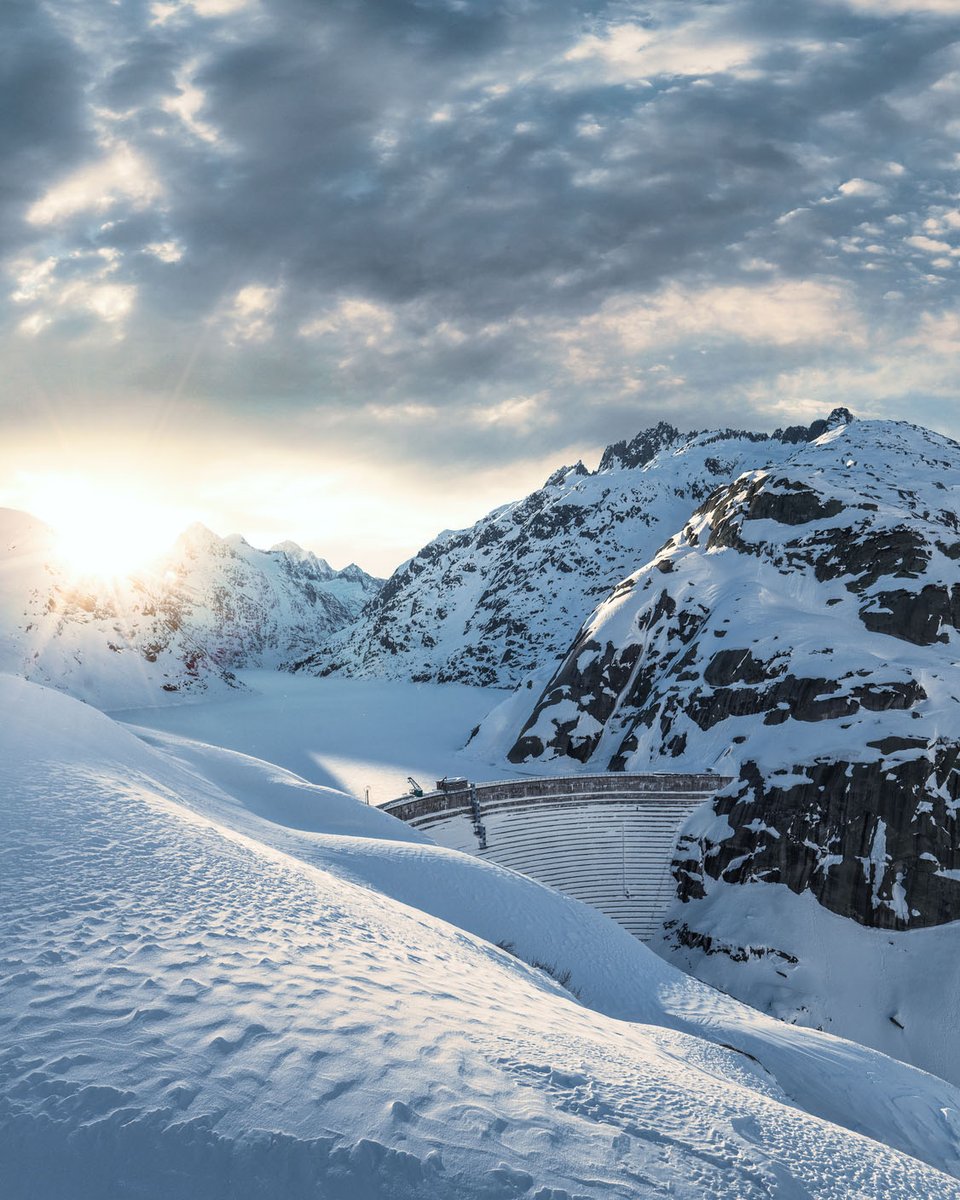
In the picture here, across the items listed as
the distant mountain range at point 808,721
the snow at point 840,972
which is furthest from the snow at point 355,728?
the snow at point 840,972

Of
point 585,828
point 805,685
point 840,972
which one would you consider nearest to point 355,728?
point 585,828

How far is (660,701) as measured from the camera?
6378 centimetres

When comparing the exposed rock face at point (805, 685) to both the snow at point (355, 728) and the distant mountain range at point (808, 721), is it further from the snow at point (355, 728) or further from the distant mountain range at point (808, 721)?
the snow at point (355, 728)

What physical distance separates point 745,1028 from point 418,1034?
16.5 m

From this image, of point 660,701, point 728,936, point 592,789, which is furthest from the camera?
point 660,701

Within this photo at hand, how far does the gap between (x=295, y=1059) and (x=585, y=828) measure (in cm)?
4925

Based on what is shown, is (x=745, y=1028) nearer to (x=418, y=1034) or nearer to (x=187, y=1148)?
(x=418, y=1034)

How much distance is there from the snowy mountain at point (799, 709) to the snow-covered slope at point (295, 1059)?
33.9 metres

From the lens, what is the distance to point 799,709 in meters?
52.9

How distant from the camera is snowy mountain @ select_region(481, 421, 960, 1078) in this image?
43594mm

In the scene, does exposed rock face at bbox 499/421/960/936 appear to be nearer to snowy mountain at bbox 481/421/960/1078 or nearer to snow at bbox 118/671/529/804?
snowy mountain at bbox 481/421/960/1078

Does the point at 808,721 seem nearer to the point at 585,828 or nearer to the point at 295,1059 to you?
the point at 585,828

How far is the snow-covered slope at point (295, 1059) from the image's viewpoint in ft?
15.7

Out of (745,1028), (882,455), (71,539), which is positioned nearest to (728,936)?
(745,1028)
